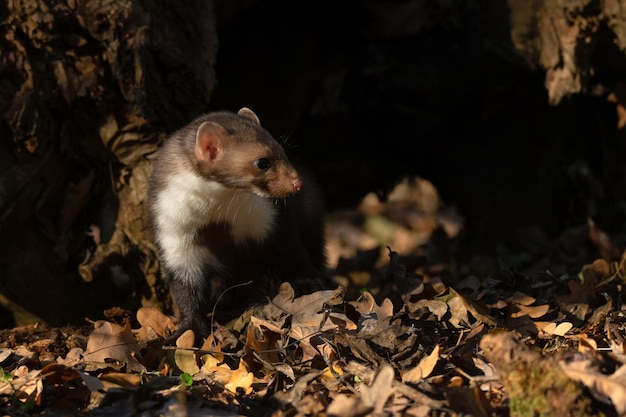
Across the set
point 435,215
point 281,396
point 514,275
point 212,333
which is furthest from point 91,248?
point 435,215

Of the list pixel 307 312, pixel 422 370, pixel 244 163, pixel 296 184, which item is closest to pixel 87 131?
pixel 244 163

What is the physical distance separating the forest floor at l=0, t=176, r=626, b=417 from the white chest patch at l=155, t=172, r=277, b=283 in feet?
1.34

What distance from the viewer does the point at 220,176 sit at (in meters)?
4.26

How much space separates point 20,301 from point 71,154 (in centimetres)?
99

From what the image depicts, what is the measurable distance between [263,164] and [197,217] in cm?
49

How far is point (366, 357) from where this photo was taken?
3.56 meters

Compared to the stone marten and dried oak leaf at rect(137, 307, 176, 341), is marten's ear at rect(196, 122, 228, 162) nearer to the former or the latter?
the stone marten

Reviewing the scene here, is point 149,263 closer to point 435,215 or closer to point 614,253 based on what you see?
point 614,253

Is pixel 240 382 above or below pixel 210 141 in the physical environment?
below

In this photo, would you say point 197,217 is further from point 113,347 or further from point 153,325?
point 113,347

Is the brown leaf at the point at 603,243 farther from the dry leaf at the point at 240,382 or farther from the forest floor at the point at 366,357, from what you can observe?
the dry leaf at the point at 240,382

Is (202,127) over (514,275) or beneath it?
over

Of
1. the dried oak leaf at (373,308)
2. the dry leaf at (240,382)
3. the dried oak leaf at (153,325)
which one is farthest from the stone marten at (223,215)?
the dry leaf at (240,382)

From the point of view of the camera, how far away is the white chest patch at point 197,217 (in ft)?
14.2
